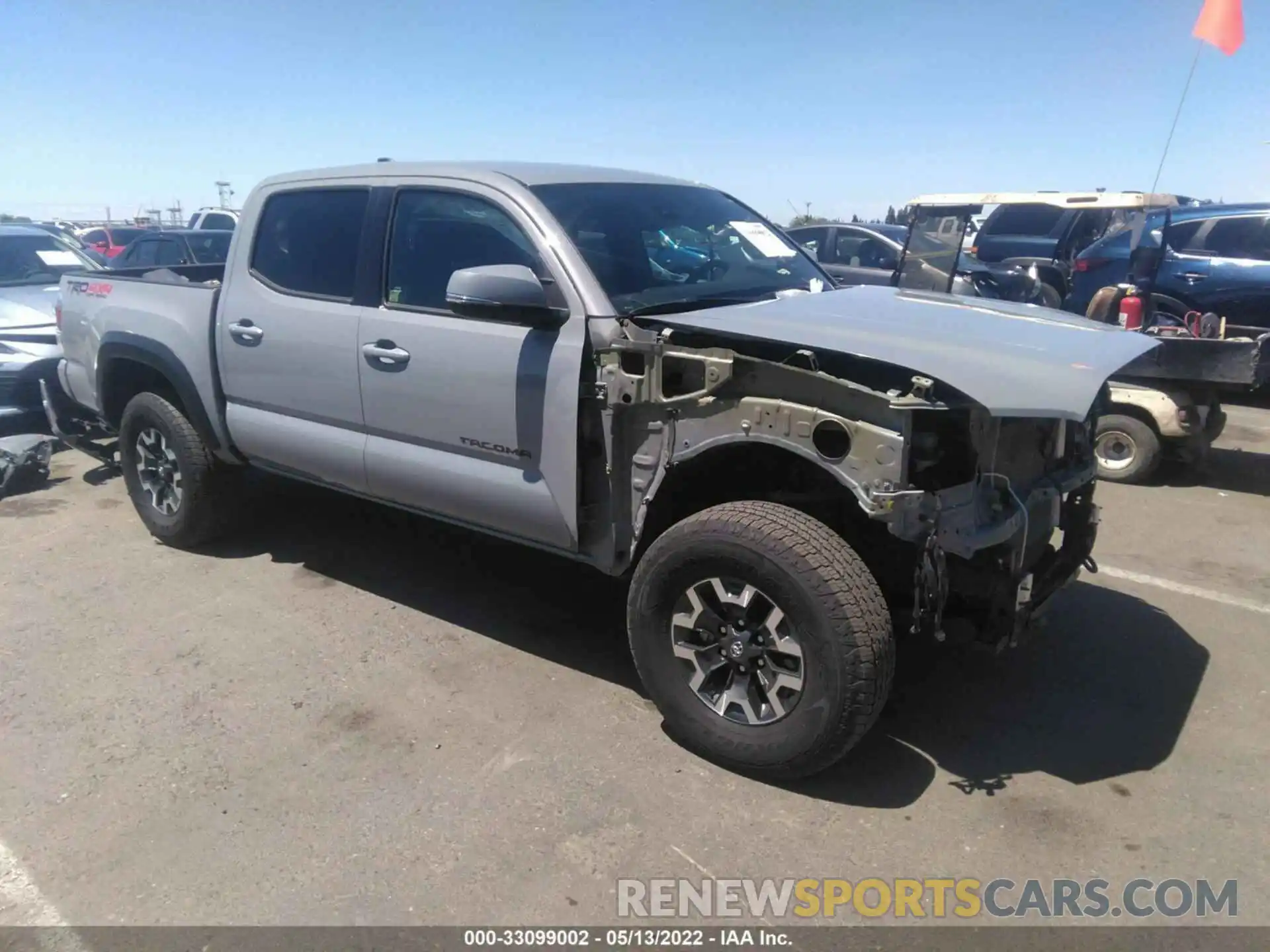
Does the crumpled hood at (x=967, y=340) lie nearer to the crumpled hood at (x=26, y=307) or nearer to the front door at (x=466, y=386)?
the front door at (x=466, y=386)

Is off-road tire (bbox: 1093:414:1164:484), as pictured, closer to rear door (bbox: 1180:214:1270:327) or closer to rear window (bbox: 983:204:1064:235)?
rear door (bbox: 1180:214:1270:327)

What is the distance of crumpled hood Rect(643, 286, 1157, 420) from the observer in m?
2.71

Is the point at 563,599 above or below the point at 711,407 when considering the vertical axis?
below

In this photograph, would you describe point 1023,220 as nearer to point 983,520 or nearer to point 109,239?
point 983,520

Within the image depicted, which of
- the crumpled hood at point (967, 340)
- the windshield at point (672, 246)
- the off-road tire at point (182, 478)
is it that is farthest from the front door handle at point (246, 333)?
the crumpled hood at point (967, 340)

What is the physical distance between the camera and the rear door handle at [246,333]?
14.6 ft

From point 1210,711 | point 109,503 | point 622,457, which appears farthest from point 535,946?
point 109,503

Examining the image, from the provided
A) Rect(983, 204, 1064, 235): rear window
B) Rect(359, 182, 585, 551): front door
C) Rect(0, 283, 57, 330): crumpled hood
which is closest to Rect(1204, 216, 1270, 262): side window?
Rect(983, 204, 1064, 235): rear window

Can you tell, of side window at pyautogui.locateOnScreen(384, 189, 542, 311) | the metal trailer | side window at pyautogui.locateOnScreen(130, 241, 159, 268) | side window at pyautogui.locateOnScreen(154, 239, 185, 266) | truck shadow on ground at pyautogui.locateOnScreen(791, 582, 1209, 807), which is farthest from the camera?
side window at pyautogui.locateOnScreen(130, 241, 159, 268)

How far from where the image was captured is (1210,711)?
357 cm

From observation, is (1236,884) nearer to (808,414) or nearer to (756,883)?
(756,883)

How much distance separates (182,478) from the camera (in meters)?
5.04

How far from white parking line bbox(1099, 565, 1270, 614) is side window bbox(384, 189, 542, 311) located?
11.5ft

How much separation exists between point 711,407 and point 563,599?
5.99ft
